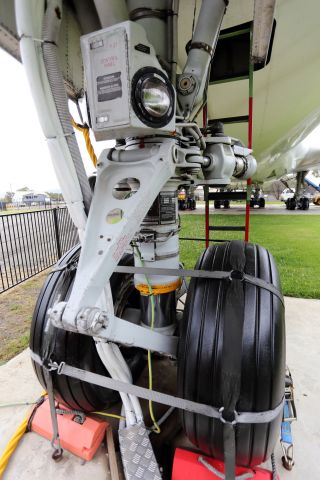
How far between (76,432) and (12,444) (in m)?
0.32

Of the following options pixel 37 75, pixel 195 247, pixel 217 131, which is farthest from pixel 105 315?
pixel 195 247

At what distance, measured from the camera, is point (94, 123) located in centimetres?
90

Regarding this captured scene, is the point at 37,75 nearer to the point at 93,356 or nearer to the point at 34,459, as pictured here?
the point at 93,356

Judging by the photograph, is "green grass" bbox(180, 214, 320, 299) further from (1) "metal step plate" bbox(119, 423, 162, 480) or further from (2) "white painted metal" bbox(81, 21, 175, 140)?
(2) "white painted metal" bbox(81, 21, 175, 140)

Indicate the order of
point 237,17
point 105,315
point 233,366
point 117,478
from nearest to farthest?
point 105,315 < point 233,366 < point 117,478 < point 237,17

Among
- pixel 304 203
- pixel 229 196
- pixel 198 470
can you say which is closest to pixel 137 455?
pixel 198 470

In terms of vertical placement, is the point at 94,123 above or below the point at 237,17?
below

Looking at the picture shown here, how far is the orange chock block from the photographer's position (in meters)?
1.30

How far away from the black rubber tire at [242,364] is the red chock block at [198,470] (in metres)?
0.12

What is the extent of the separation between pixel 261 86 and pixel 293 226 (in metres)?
6.58

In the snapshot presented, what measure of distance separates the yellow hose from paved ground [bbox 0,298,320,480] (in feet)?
0.08

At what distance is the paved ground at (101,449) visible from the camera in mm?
1243

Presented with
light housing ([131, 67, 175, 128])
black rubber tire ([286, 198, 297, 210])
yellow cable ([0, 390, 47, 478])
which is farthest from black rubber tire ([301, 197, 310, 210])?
yellow cable ([0, 390, 47, 478])

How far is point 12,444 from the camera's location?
1.35m
